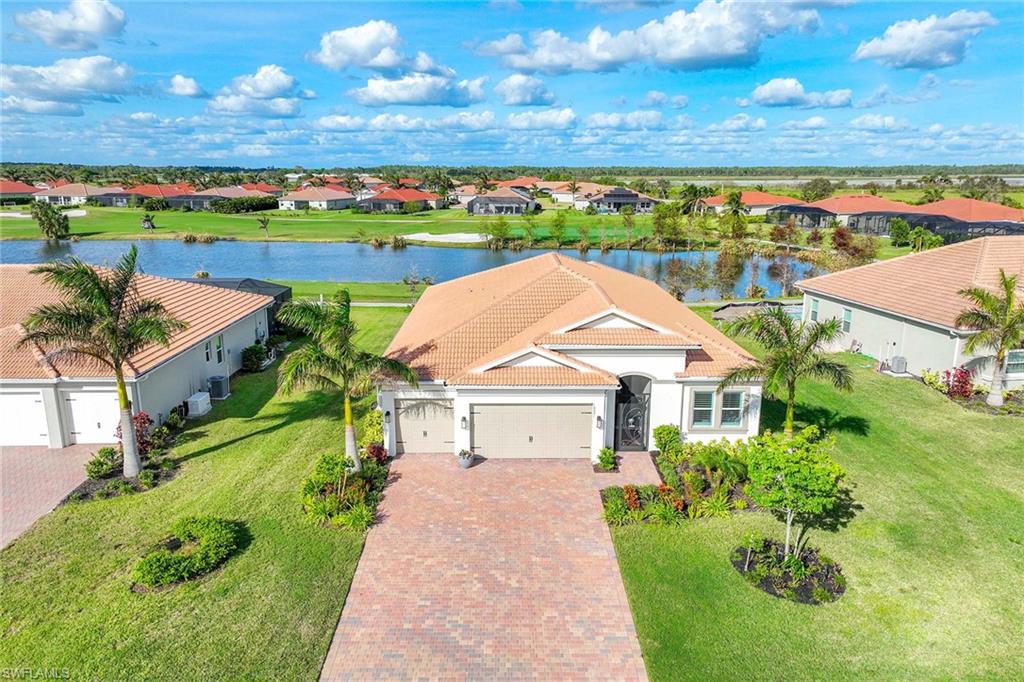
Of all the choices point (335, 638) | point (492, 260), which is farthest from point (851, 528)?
point (492, 260)

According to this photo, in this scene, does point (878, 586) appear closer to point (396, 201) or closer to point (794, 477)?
point (794, 477)

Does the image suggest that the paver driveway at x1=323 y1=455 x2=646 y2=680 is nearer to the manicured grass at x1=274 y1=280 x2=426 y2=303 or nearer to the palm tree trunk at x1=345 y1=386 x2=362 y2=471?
the palm tree trunk at x1=345 y1=386 x2=362 y2=471

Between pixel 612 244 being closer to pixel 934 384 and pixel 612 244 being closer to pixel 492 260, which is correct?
pixel 492 260

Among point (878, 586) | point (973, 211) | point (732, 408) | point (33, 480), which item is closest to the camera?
point (878, 586)

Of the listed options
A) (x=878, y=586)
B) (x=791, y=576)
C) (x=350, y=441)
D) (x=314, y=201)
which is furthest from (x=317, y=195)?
(x=878, y=586)

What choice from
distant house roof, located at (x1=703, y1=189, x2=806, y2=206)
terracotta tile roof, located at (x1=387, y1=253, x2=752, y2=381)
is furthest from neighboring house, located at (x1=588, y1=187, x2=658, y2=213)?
terracotta tile roof, located at (x1=387, y1=253, x2=752, y2=381)

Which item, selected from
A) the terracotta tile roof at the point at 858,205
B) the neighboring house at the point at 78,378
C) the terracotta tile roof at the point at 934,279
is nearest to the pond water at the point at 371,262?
the terracotta tile roof at the point at 934,279
